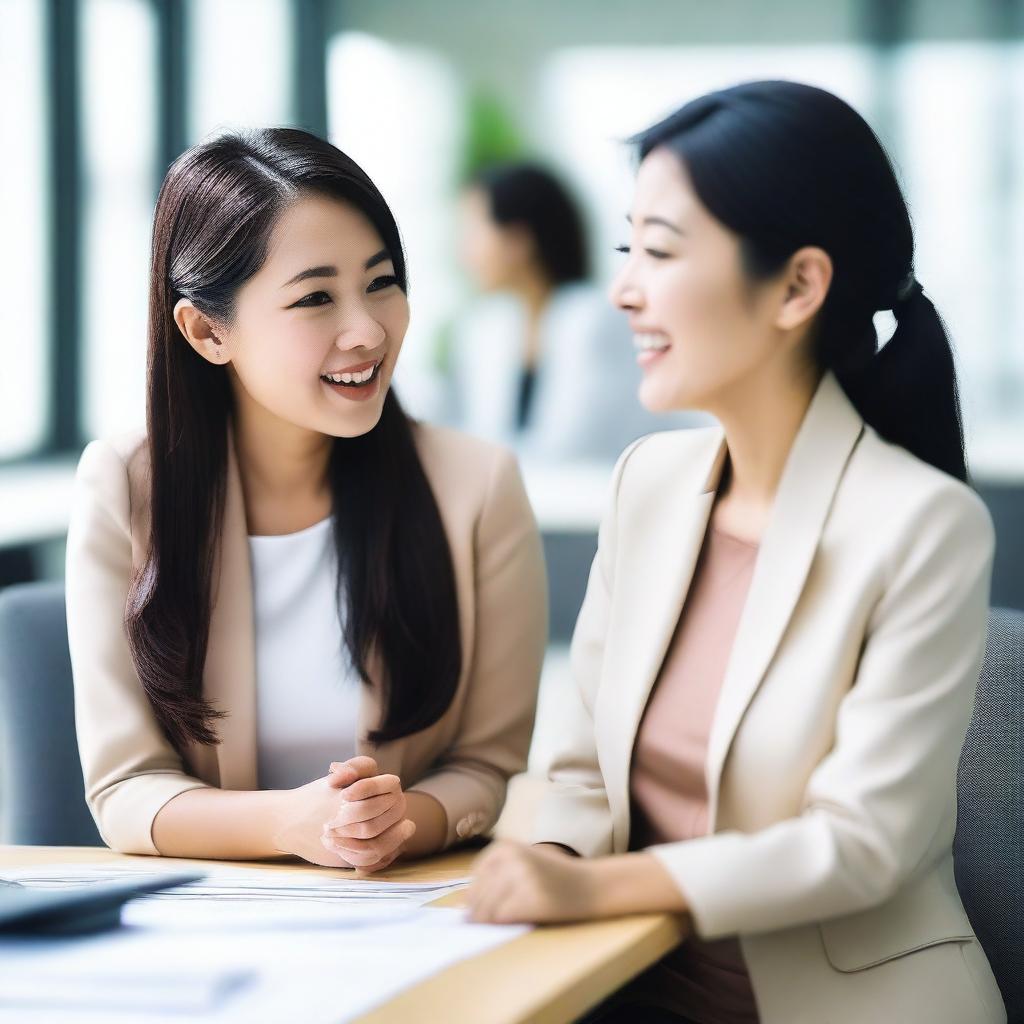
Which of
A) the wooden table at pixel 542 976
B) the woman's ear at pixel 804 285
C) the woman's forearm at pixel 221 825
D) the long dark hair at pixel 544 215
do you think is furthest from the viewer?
the long dark hair at pixel 544 215

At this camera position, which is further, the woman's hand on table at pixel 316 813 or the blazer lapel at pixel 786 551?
the woman's hand on table at pixel 316 813

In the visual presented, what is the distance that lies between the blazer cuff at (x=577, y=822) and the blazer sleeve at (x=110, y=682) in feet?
1.31

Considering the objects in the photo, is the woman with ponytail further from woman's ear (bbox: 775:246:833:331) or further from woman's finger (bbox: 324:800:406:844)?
woman's finger (bbox: 324:800:406:844)

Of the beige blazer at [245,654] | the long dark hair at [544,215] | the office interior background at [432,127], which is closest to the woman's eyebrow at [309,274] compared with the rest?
the beige blazer at [245,654]

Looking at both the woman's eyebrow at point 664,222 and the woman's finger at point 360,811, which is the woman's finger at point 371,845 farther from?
the woman's eyebrow at point 664,222

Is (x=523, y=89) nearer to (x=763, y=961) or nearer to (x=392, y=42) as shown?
(x=392, y=42)

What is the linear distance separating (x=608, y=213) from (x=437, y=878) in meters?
5.50

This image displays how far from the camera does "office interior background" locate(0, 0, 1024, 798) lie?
15.0 ft

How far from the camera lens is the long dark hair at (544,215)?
15.7ft

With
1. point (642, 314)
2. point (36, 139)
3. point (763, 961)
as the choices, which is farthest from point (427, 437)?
point (36, 139)

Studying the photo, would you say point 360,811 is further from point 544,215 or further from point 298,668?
point 544,215

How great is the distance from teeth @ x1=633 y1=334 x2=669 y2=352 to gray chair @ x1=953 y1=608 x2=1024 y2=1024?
52cm

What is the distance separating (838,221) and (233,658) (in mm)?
829

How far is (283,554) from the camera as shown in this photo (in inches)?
65.1
